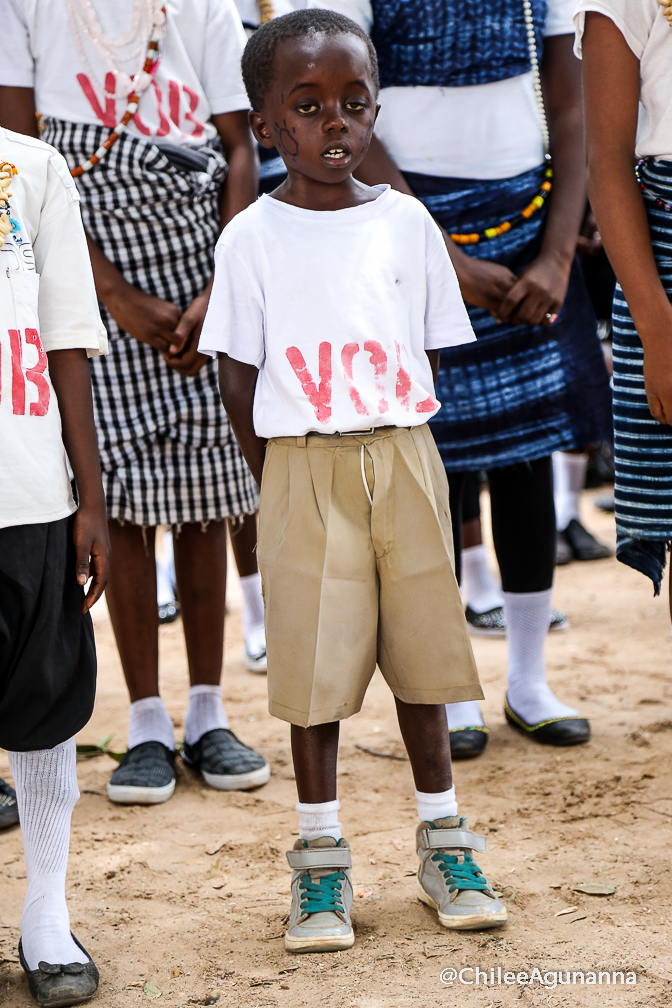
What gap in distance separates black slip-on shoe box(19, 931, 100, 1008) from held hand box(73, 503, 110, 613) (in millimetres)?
587

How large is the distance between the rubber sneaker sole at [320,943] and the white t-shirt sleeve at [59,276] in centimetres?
108

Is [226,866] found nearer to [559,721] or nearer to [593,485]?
[559,721]

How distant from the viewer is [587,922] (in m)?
1.87

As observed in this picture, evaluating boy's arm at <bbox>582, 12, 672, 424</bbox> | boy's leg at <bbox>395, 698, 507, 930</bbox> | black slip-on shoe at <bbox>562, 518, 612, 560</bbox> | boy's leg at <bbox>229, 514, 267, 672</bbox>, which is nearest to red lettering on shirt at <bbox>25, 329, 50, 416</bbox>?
boy's leg at <bbox>395, 698, 507, 930</bbox>

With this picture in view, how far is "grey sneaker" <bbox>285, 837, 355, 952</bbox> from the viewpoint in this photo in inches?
71.9

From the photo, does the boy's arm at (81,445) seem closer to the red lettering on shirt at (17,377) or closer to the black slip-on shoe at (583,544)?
the red lettering on shirt at (17,377)

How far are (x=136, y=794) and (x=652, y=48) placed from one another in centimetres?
194

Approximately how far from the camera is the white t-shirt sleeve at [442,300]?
1975 millimetres

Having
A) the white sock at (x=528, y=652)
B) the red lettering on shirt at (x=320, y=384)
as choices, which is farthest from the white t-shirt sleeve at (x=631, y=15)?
the white sock at (x=528, y=652)

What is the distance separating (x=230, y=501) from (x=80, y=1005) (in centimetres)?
125

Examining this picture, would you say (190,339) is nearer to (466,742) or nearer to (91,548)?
(91,548)

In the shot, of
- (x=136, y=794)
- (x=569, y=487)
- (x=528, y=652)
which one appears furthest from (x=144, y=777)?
(x=569, y=487)

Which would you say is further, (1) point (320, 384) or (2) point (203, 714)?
(2) point (203, 714)

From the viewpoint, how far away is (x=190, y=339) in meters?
2.51
